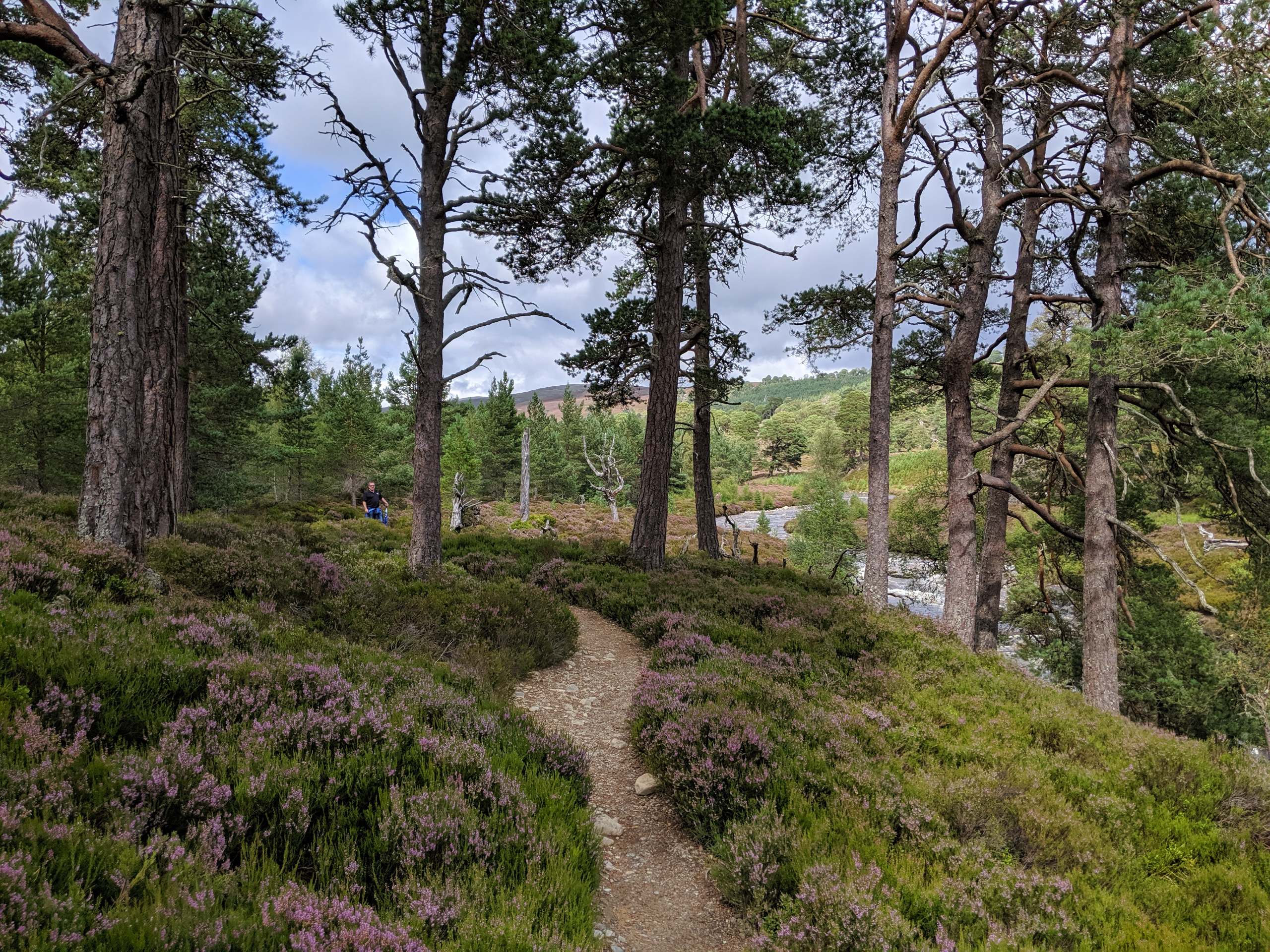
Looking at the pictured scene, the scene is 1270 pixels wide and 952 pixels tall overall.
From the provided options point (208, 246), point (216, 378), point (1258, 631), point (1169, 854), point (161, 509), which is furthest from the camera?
point (216, 378)

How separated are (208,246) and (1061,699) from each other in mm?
18340

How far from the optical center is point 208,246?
41.2ft

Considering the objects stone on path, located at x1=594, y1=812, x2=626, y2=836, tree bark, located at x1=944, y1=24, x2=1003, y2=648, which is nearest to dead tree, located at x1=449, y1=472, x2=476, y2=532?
tree bark, located at x1=944, y1=24, x2=1003, y2=648

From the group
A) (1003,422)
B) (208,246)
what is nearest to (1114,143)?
(1003,422)

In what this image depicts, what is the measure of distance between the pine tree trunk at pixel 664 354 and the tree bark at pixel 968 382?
5.52 m

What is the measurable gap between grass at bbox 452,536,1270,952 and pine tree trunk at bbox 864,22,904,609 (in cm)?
251

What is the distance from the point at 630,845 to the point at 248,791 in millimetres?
2652

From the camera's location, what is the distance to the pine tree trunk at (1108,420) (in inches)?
390

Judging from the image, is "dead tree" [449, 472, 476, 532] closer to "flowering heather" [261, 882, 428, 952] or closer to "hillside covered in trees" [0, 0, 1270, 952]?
"hillside covered in trees" [0, 0, 1270, 952]

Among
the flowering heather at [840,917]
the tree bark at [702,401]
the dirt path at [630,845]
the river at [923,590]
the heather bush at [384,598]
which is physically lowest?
the river at [923,590]

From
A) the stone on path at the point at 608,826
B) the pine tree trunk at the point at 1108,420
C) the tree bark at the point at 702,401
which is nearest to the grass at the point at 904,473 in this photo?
the tree bark at the point at 702,401

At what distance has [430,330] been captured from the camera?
10156 mm

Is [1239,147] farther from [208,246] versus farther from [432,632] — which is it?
[208,246]

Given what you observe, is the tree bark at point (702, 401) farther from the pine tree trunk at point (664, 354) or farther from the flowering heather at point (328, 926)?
the flowering heather at point (328, 926)
